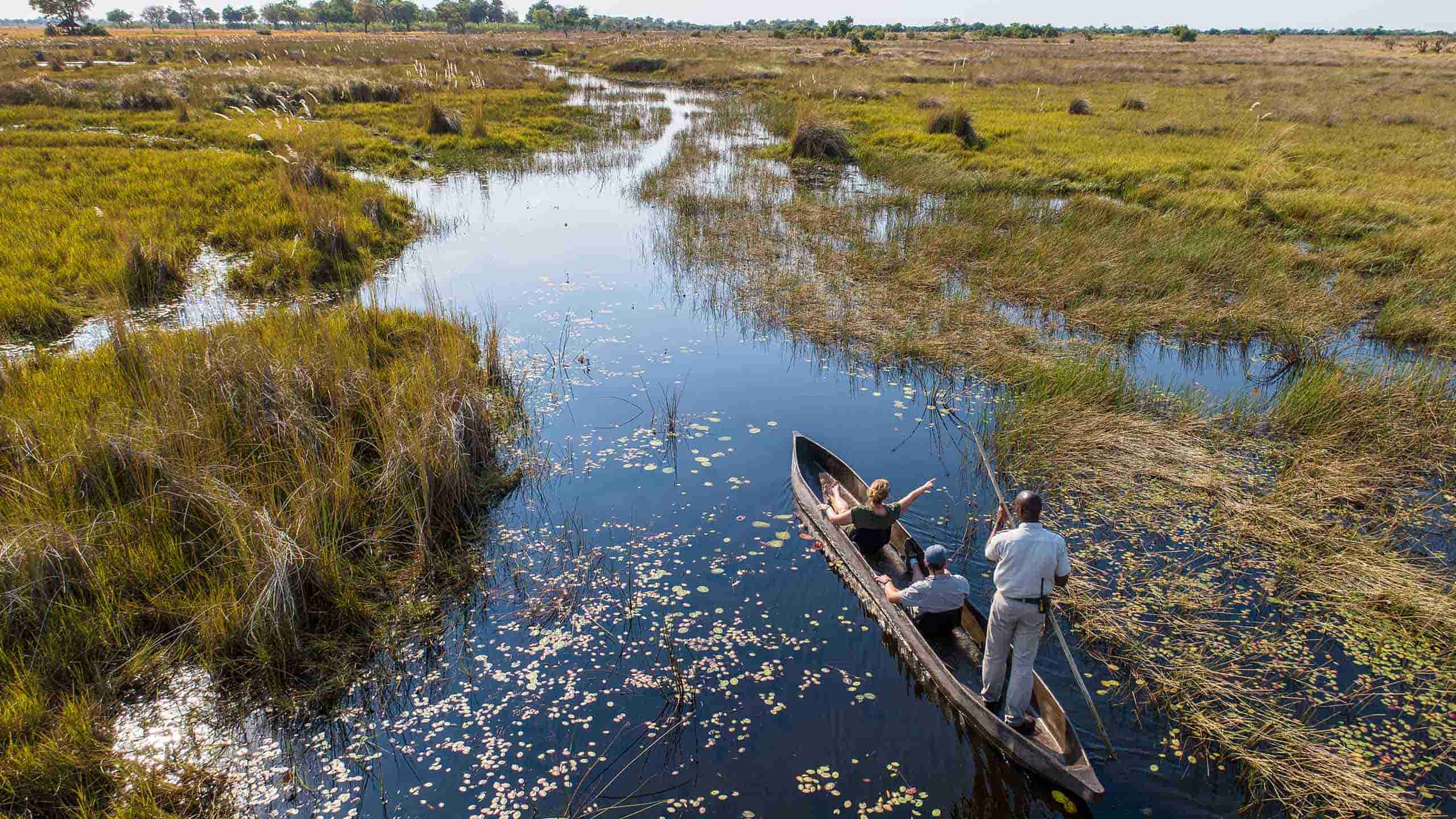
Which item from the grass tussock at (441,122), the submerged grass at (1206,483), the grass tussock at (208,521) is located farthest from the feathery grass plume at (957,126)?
the grass tussock at (208,521)

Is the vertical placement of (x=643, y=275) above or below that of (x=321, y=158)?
below

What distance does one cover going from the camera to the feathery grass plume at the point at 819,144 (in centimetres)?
2791

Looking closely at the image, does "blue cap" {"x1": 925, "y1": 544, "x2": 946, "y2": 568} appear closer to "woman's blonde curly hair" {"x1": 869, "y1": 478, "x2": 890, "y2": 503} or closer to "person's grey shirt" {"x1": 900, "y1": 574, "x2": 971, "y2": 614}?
"person's grey shirt" {"x1": 900, "y1": 574, "x2": 971, "y2": 614}

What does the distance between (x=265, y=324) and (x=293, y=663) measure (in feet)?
21.7

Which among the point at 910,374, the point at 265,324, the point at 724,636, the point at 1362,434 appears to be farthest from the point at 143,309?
the point at 1362,434

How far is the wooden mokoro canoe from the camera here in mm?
5840

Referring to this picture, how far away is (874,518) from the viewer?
8367mm

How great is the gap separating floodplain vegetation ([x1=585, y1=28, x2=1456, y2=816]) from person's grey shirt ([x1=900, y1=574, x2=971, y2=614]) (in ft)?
5.01

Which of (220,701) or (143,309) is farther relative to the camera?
(143,309)

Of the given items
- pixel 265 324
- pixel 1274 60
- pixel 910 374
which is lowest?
pixel 910 374

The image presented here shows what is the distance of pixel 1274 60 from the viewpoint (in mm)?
63469

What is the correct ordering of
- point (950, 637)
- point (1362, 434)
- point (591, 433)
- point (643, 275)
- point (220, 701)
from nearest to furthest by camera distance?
point (220, 701) < point (950, 637) < point (1362, 434) < point (591, 433) < point (643, 275)

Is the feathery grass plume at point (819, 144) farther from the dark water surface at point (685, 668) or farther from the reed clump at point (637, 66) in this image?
the reed clump at point (637, 66)

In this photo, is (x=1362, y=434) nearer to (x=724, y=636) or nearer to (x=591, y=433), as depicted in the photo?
(x=724, y=636)
